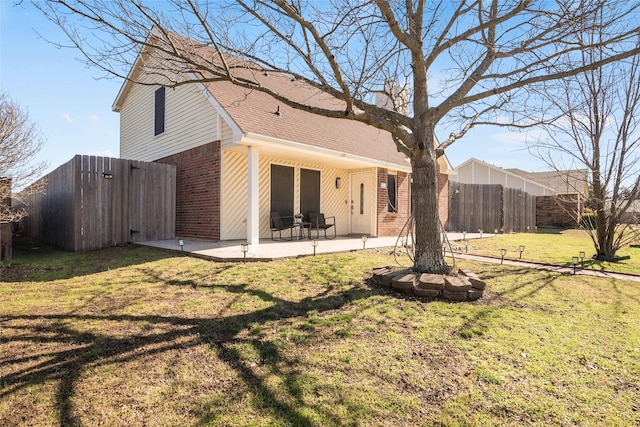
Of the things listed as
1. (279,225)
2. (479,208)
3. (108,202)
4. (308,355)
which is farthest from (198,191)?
(479,208)

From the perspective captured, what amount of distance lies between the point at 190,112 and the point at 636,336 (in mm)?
10449

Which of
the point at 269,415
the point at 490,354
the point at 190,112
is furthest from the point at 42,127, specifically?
the point at 490,354

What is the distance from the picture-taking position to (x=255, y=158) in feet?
26.6

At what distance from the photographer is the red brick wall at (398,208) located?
1188 centimetres

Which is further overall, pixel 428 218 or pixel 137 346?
pixel 428 218

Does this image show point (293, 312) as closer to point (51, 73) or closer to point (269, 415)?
point (269, 415)

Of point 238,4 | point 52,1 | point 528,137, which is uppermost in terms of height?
point 238,4

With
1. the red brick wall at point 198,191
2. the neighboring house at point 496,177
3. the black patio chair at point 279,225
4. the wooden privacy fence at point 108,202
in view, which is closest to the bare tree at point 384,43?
the red brick wall at point 198,191

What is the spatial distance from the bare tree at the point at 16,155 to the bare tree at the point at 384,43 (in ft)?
15.3

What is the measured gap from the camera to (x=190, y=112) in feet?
32.7

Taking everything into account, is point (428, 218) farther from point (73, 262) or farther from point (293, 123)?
point (73, 262)

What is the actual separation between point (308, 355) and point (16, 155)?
379 inches

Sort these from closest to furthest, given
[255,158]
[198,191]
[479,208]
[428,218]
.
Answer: [428,218] < [255,158] < [198,191] < [479,208]

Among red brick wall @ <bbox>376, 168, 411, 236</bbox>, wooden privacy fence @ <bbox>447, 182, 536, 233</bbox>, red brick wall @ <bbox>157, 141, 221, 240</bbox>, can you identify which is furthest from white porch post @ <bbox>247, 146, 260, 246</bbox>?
wooden privacy fence @ <bbox>447, 182, 536, 233</bbox>
